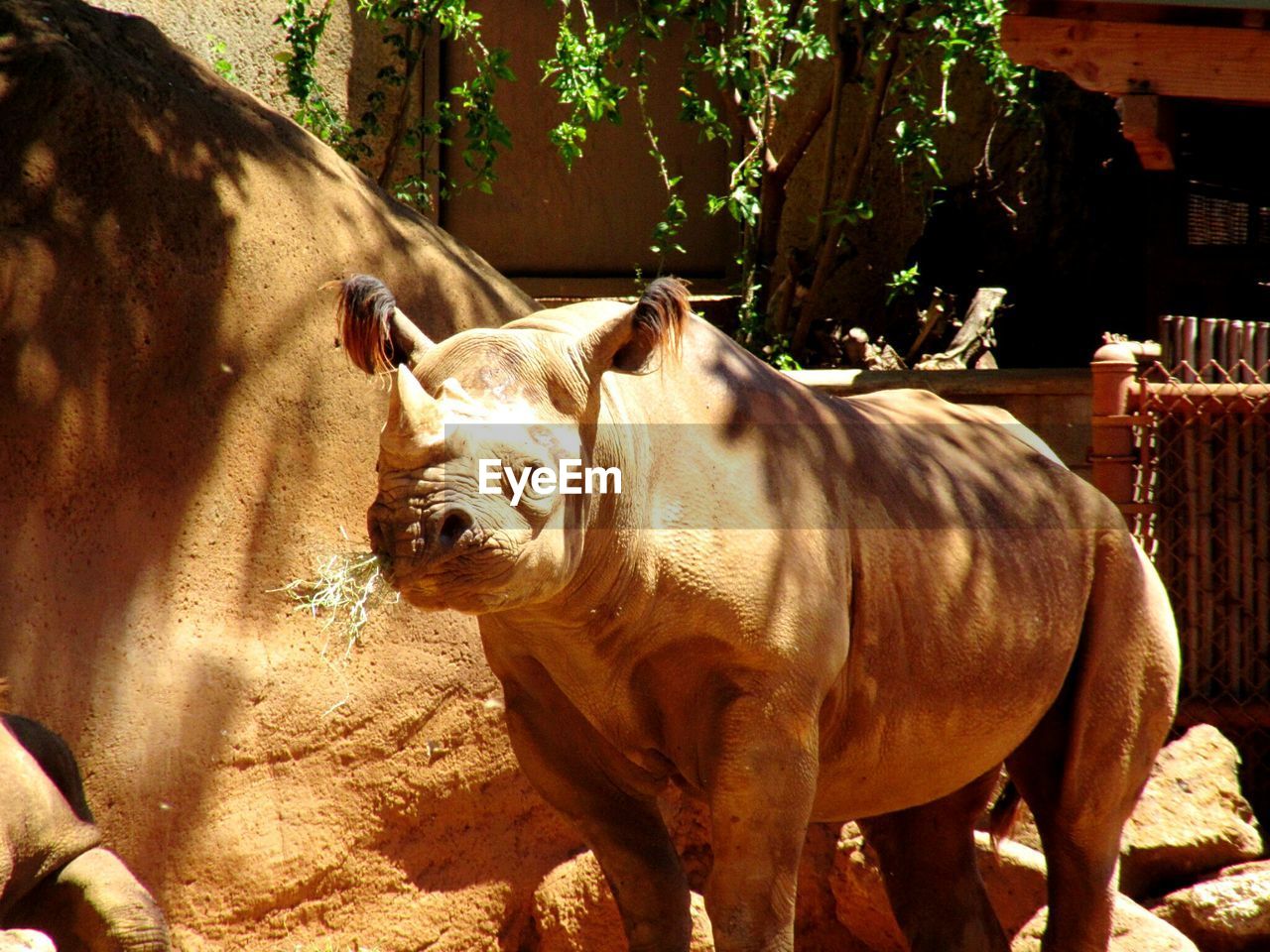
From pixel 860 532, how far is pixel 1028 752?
3.69ft

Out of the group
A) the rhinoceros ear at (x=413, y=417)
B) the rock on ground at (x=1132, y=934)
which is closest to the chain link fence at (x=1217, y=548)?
the rock on ground at (x=1132, y=934)

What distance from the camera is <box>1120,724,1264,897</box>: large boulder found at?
18.7 ft

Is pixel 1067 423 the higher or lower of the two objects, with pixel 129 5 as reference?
lower

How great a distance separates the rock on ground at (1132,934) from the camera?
189 inches

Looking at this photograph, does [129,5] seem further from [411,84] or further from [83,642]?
[83,642]

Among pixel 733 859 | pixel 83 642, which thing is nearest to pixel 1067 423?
pixel 733 859

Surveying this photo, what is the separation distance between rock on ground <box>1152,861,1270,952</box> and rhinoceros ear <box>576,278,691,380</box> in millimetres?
3379

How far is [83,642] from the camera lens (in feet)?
14.8

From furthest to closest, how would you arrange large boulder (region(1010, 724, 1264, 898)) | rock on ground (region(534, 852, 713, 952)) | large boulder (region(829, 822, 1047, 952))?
large boulder (region(1010, 724, 1264, 898)) → large boulder (region(829, 822, 1047, 952)) → rock on ground (region(534, 852, 713, 952))

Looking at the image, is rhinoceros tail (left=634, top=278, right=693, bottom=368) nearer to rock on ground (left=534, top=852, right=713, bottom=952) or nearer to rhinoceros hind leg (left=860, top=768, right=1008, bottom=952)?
rhinoceros hind leg (left=860, top=768, right=1008, bottom=952)

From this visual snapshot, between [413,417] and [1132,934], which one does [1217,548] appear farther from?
[413,417]

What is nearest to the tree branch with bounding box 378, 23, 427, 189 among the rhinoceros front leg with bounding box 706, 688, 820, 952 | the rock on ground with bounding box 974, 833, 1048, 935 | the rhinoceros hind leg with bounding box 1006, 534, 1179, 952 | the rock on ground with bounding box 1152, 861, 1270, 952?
the rock on ground with bounding box 974, 833, 1048, 935

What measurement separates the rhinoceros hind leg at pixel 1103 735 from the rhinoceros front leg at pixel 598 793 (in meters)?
1.16

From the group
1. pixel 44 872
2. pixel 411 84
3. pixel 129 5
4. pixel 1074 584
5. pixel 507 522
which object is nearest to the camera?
pixel 507 522
